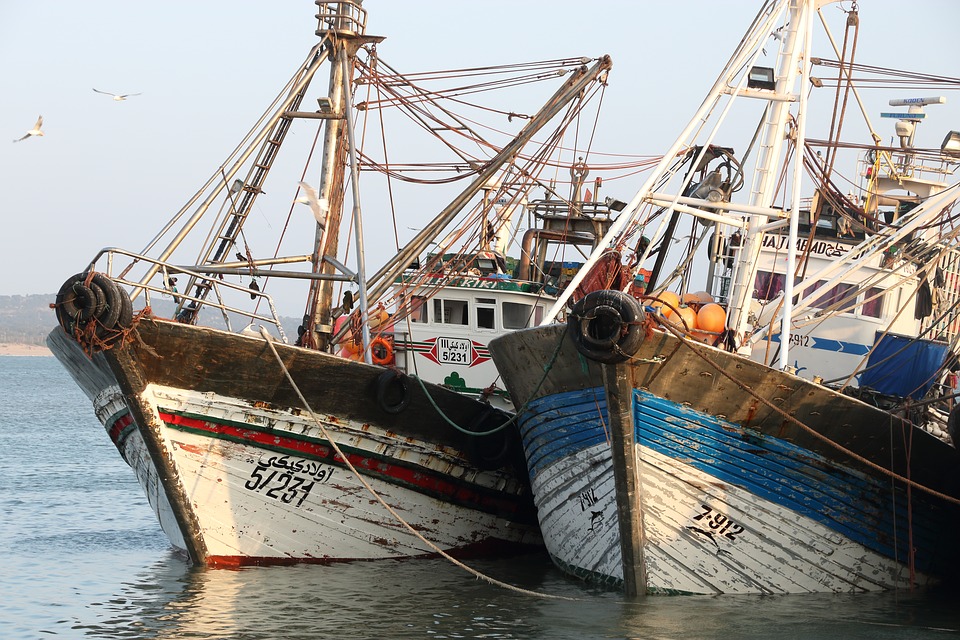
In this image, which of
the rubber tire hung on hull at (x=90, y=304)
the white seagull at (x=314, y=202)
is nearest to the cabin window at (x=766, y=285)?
the white seagull at (x=314, y=202)

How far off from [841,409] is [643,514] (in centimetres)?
240

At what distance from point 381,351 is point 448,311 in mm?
1259

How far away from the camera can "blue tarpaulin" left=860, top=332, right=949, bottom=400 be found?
51.5ft

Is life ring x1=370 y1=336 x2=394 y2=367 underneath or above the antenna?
underneath

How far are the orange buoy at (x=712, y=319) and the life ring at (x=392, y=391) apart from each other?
3.78 meters

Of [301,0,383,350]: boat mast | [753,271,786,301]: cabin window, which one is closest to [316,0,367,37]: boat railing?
[301,0,383,350]: boat mast

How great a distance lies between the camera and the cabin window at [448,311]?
18.3 metres

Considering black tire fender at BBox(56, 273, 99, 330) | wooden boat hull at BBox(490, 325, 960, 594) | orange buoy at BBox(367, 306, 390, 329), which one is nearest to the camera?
wooden boat hull at BBox(490, 325, 960, 594)

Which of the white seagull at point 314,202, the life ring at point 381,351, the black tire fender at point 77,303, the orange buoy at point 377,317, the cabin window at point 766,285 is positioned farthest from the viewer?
the cabin window at point 766,285

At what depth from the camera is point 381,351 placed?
58.6ft

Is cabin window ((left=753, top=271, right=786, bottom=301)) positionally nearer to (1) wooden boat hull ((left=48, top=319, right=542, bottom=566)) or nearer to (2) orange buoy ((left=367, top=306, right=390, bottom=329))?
(1) wooden boat hull ((left=48, top=319, right=542, bottom=566))

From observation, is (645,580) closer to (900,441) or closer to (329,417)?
(900,441)

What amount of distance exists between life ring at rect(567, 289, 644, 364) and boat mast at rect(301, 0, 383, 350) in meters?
6.28

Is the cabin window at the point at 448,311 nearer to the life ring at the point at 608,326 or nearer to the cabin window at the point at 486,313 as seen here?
the cabin window at the point at 486,313
